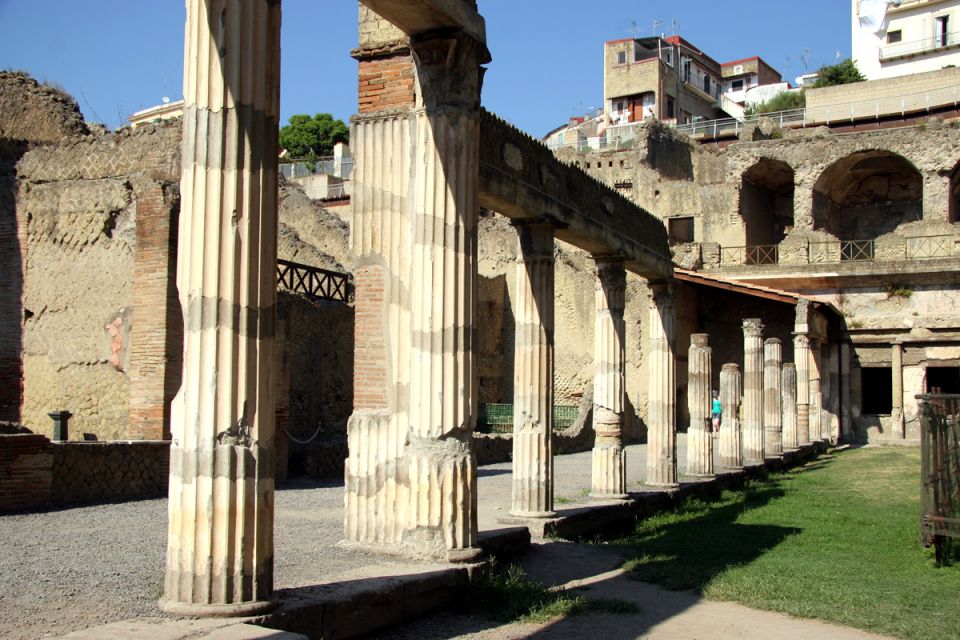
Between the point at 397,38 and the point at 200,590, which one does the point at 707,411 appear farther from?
the point at 200,590

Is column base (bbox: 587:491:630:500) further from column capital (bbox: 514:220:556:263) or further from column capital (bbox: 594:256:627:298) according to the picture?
column capital (bbox: 514:220:556:263)

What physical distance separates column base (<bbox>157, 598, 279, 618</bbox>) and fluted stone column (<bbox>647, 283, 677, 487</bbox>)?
7866mm

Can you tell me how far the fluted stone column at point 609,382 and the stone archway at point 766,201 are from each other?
2011 centimetres

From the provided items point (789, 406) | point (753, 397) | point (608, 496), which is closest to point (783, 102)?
point (789, 406)

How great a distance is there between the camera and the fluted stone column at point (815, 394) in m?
21.0

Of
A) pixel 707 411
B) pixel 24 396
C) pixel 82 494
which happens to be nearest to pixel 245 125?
pixel 82 494

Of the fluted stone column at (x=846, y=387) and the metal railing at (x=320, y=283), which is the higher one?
the metal railing at (x=320, y=283)

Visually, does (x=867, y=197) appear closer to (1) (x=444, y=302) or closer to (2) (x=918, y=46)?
(2) (x=918, y=46)

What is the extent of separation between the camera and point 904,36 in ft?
154

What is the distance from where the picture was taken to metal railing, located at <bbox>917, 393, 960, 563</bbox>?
723 cm

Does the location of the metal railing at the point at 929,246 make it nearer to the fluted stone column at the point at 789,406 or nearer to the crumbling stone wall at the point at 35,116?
the fluted stone column at the point at 789,406

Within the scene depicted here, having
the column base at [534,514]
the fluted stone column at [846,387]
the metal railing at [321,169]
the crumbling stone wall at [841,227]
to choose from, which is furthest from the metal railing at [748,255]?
the column base at [534,514]

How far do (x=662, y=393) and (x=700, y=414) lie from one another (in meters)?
1.42

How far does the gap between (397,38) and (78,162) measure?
10.2m
